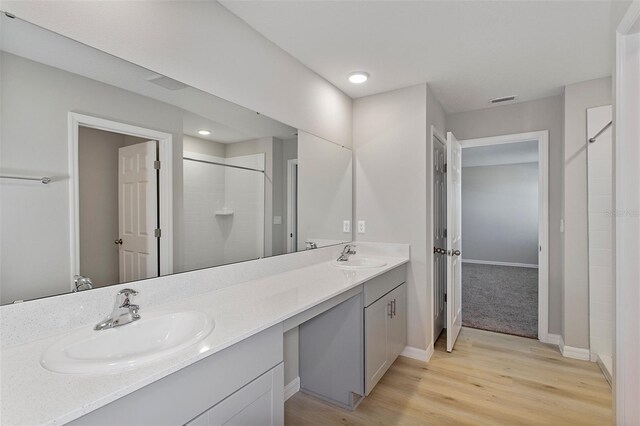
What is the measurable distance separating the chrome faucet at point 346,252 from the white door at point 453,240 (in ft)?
2.76

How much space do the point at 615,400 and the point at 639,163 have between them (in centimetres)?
97

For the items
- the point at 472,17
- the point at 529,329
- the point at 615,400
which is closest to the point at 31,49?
the point at 472,17

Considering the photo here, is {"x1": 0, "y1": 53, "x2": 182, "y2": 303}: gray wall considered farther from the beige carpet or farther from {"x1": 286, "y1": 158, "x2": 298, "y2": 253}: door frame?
the beige carpet

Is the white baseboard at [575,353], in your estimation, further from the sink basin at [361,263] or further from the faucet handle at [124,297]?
the faucet handle at [124,297]

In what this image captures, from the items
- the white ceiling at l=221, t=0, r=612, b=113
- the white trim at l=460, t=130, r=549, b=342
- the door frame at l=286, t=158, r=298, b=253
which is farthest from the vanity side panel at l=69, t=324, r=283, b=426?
the white trim at l=460, t=130, r=549, b=342

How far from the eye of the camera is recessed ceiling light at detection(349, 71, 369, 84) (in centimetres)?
248

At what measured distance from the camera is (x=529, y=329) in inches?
131

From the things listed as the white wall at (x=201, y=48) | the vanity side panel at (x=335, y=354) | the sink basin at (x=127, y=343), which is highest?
the white wall at (x=201, y=48)

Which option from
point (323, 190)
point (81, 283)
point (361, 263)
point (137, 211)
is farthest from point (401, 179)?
point (81, 283)

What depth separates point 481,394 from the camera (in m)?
2.17

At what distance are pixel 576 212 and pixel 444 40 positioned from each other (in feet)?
6.28

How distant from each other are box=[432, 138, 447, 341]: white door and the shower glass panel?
1.75 metres

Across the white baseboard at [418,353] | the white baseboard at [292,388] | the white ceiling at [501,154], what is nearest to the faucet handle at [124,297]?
the white baseboard at [292,388]

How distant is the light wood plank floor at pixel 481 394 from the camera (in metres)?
1.93
